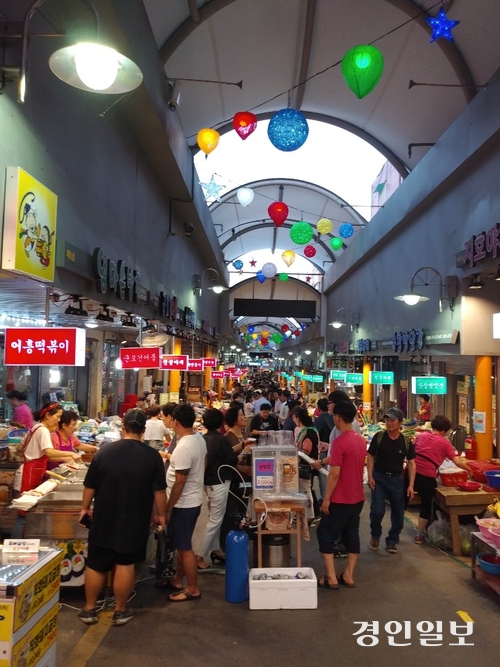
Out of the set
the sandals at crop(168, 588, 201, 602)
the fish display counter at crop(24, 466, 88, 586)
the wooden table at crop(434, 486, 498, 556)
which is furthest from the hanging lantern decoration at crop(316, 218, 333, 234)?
the sandals at crop(168, 588, 201, 602)

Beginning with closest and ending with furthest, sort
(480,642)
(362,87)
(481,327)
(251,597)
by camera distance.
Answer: (480,642) < (251,597) < (362,87) < (481,327)

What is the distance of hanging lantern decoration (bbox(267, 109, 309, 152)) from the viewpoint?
769 cm

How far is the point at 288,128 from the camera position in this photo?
7.72m

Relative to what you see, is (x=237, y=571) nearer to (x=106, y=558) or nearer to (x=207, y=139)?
(x=106, y=558)

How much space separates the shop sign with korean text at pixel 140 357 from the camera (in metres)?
8.10

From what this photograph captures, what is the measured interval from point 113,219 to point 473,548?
20.1ft

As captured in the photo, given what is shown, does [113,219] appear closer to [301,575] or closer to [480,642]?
[301,575]

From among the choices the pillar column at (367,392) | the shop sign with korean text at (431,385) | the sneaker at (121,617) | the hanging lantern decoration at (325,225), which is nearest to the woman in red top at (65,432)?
the sneaker at (121,617)

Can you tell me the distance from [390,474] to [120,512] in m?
3.30

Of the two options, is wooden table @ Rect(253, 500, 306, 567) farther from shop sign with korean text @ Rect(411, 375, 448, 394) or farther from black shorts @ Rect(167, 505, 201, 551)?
shop sign with korean text @ Rect(411, 375, 448, 394)

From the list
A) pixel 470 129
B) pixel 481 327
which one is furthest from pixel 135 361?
pixel 470 129

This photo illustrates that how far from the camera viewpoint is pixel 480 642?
390cm

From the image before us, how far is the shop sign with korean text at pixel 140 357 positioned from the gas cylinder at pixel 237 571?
4.08 metres

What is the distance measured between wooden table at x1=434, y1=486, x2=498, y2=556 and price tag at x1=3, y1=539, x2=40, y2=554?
4687 millimetres
